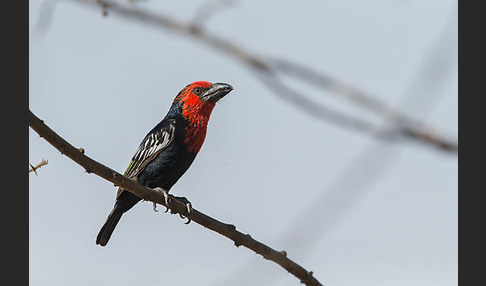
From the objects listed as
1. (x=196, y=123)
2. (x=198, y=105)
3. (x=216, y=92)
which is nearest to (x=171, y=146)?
(x=196, y=123)

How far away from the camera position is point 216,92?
19.6 feet

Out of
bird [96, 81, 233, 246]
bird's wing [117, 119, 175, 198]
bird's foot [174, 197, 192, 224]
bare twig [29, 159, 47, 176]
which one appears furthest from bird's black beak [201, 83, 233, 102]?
bare twig [29, 159, 47, 176]

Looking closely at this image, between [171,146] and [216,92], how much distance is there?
70 cm

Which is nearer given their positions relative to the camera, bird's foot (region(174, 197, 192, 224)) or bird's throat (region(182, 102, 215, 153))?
bird's foot (region(174, 197, 192, 224))

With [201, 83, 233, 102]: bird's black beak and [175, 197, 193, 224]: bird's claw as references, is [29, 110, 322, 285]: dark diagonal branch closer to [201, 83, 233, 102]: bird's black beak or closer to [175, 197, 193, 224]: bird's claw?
[175, 197, 193, 224]: bird's claw

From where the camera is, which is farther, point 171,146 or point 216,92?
point 216,92

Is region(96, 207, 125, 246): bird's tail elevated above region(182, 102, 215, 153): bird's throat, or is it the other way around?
region(182, 102, 215, 153): bird's throat

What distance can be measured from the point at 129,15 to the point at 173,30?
14 centimetres

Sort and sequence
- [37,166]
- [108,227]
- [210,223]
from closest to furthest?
1. [37,166]
2. [210,223]
3. [108,227]

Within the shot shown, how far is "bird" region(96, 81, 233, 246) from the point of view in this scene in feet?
18.4

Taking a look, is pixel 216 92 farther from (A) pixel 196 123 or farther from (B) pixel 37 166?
(B) pixel 37 166

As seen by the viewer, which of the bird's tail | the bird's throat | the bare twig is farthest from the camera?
the bird's tail

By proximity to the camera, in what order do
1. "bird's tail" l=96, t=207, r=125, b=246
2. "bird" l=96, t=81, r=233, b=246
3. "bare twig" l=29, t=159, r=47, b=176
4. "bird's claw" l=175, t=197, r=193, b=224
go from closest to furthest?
1. "bare twig" l=29, t=159, r=47, b=176
2. "bird's claw" l=175, t=197, r=193, b=224
3. "bird" l=96, t=81, r=233, b=246
4. "bird's tail" l=96, t=207, r=125, b=246

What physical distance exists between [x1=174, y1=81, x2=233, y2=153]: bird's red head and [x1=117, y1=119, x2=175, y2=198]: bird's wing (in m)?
0.16
